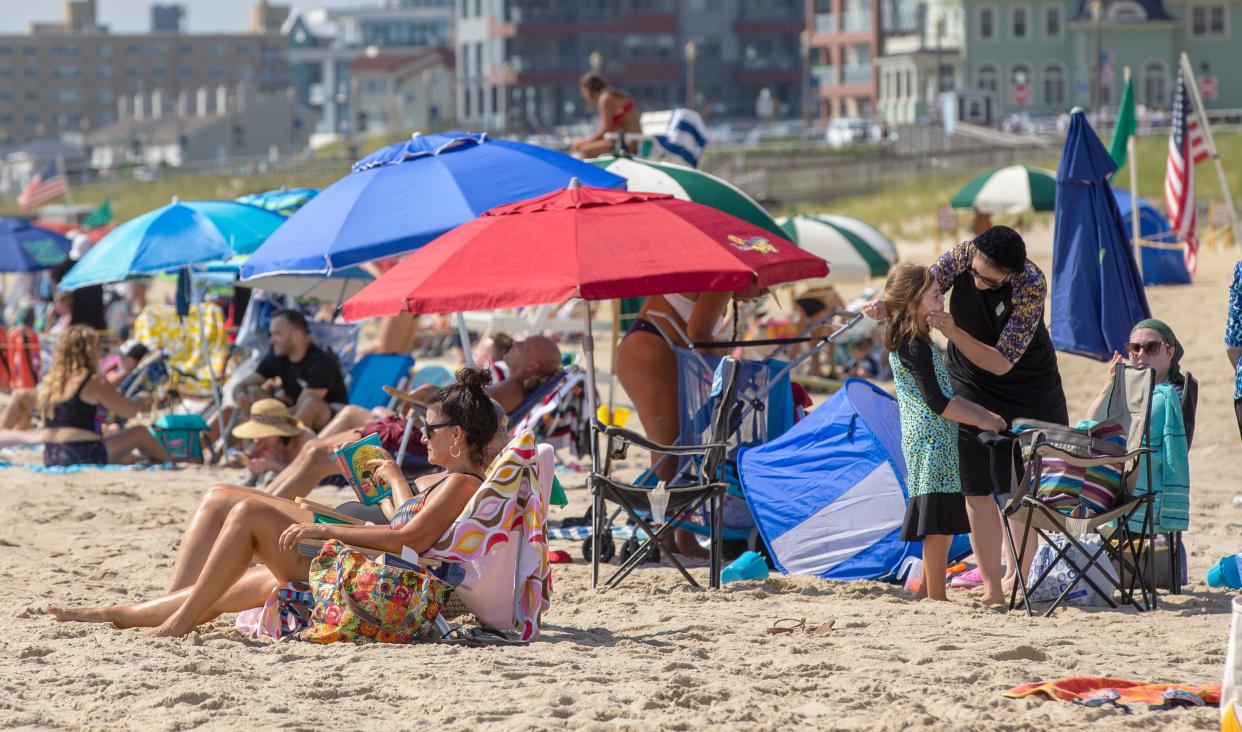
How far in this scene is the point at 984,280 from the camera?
18.5 feet

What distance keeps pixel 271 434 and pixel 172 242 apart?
1.94 metres

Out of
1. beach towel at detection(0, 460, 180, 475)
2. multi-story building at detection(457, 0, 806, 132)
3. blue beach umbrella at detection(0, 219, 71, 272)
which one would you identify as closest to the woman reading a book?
beach towel at detection(0, 460, 180, 475)

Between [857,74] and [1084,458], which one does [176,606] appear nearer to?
[1084,458]

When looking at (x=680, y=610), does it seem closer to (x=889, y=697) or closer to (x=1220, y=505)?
(x=889, y=697)

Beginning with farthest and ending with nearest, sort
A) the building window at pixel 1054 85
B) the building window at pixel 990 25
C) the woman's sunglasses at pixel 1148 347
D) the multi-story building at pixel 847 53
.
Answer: the multi-story building at pixel 847 53
the building window at pixel 990 25
the building window at pixel 1054 85
the woman's sunglasses at pixel 1148 347

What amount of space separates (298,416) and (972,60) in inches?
2335

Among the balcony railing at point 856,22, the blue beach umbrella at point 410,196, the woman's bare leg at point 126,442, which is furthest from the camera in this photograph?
the balcony railing at point 856,22

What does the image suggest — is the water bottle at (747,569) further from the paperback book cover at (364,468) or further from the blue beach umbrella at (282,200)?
the blue beach umbrella at (282,200)

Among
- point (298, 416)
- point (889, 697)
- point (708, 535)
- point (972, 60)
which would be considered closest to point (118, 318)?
point (298, 416)

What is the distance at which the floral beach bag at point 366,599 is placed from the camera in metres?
4.98

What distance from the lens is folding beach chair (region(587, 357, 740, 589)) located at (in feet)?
20.2

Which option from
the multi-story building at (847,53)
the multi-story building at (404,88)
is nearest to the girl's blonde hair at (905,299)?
the multi-story building at (847,53)

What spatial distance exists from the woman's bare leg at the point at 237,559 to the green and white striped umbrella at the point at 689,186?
10.6 feet

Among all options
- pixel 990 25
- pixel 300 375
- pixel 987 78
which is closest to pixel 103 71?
pixel 987 78
